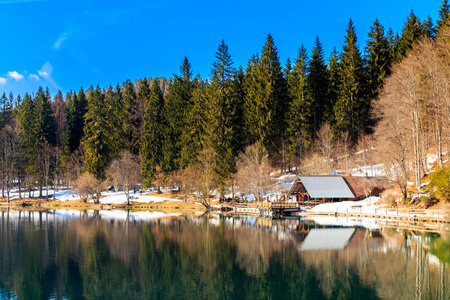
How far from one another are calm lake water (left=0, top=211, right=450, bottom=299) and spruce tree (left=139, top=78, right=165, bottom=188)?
107 feet

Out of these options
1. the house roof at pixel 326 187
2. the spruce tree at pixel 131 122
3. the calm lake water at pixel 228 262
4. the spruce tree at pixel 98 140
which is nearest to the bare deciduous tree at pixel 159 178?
the spruce tree at pixel 98 140

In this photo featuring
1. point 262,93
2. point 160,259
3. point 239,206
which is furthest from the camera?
point 262,93

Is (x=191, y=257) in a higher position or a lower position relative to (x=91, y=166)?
lower

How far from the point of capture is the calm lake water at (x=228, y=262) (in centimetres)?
1742

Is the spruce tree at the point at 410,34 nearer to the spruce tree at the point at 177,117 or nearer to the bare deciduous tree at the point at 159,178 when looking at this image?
the spruce tree at the point at 177,117

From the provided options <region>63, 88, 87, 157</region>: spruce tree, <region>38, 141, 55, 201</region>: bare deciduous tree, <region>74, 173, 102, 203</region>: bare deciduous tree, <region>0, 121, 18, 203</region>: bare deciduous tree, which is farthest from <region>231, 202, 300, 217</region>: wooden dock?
<region>63, 88, 87, 157</region>: spruce tree

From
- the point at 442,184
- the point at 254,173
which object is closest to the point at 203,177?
the point at 254,173

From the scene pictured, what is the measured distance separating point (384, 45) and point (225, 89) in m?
28.7

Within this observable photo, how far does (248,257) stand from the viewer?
24531 mm

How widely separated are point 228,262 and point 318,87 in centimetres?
5246

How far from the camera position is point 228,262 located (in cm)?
2339

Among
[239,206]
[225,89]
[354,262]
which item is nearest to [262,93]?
[225,89]

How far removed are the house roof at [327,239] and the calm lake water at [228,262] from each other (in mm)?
75

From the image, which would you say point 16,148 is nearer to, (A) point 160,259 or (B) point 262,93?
(B) point 262,93
